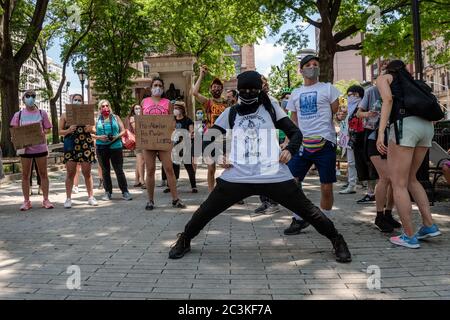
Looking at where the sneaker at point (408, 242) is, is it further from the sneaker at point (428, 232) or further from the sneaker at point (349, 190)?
the sneaker at point (349, 190)

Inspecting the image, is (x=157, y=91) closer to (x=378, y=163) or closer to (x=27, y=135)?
(x=27, y=135)

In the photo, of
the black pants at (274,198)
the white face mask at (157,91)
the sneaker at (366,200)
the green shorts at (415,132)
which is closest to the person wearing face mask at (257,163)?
the black pants at (274,198)

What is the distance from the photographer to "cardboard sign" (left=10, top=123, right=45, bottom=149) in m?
7.70

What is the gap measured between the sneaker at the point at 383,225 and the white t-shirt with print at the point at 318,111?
4.08ft

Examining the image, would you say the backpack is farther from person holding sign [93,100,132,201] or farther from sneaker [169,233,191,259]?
person holding sign [93,100,132,201]

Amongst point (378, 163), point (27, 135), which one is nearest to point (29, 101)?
point (27, 135)

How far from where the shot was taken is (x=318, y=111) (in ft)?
17.6

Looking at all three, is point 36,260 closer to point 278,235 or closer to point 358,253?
point 278,235

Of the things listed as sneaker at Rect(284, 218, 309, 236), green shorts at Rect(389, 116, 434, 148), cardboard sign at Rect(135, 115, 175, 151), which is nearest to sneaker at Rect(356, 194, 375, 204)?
sneaker at Rect(284, 218, 309, 236)

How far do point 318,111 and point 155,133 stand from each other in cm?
314

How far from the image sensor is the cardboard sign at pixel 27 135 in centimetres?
770

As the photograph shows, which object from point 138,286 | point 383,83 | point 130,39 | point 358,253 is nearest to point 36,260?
point 138,286

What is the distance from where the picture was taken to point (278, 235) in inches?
224

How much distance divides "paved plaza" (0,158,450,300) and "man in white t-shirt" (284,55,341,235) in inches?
30.4
